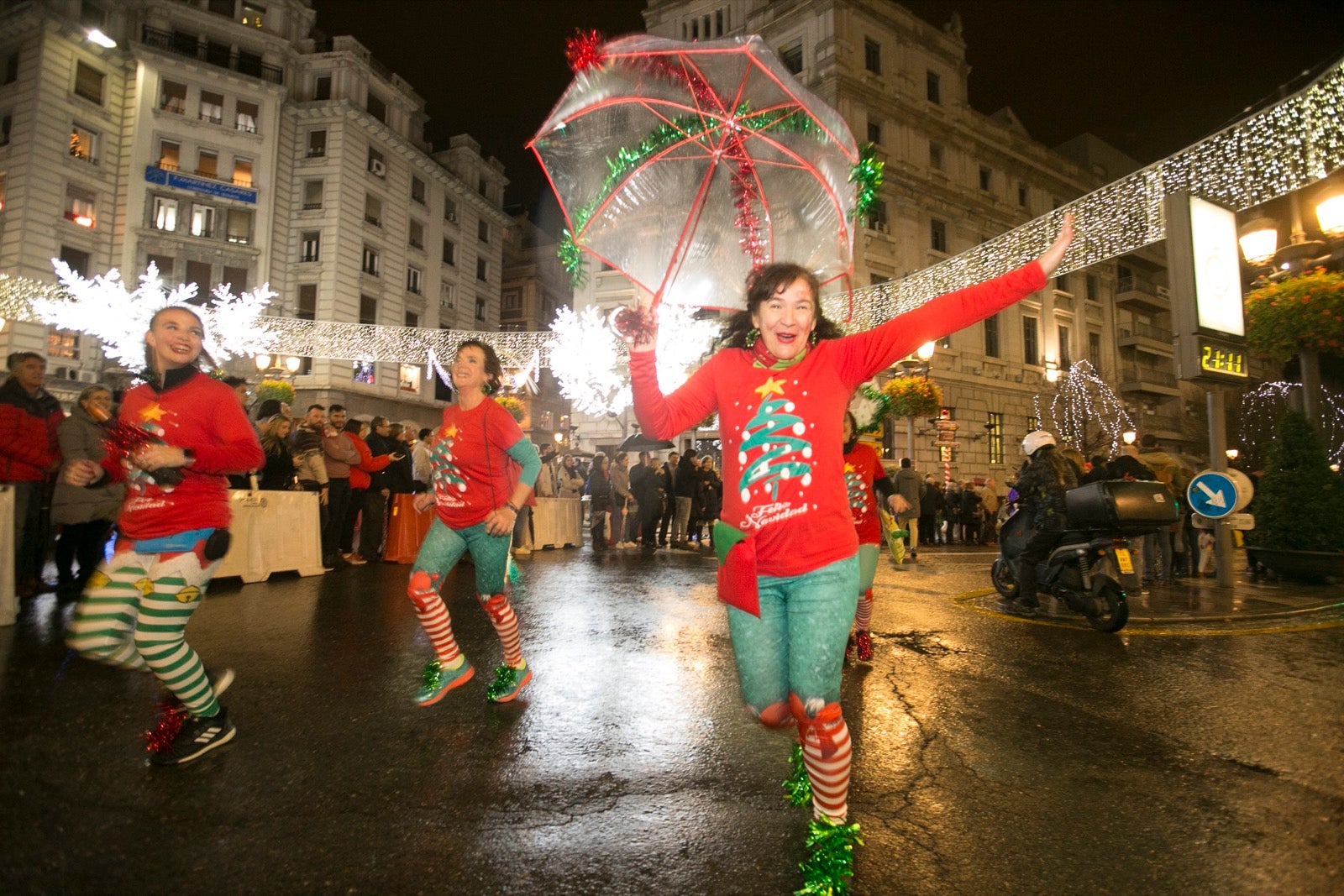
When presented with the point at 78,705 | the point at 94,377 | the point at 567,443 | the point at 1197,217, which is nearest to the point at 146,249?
the point at 94,377

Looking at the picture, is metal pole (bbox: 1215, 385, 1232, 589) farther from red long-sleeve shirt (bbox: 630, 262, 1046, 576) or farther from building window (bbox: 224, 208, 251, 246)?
building window (bbox: 224, 208, 251, 246)

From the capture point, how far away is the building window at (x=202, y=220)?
32.0 m

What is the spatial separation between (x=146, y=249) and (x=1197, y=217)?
119ft

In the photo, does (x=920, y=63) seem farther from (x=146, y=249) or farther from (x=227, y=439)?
(x=227, y=439)

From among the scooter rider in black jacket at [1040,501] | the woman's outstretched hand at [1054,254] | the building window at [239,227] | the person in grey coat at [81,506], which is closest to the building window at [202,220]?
the building window at [239,227]

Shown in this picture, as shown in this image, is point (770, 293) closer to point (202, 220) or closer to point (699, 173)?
point (699, 173)

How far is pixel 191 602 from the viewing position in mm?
3176

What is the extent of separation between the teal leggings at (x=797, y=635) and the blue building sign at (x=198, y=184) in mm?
38119

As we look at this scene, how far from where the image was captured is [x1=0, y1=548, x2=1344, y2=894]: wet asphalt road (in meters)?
2.30

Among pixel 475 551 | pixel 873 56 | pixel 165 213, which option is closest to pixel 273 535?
pixel 475 551

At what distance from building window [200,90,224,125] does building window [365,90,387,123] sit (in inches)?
252

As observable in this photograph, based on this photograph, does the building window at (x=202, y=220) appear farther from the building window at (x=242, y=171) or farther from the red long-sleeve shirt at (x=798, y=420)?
the red long-sleeve shirt at (x=798, y=420)

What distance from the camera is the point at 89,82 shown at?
98.6 feet

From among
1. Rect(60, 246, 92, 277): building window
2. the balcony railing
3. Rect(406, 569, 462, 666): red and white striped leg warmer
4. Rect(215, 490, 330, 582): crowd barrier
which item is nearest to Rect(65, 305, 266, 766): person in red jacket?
Rect(406, 569, 462, 666): red and white striped leg warmer
